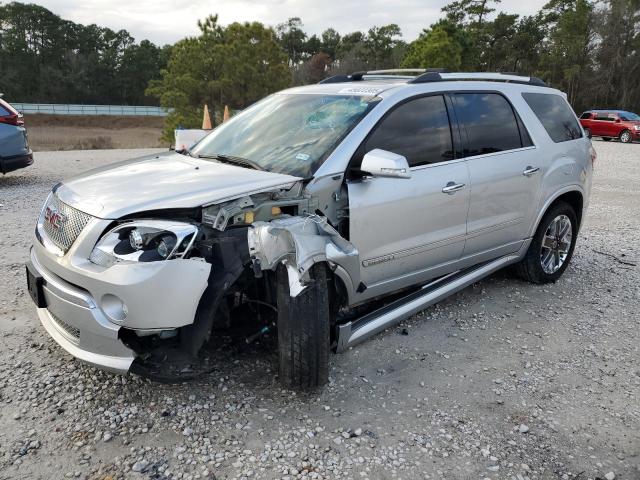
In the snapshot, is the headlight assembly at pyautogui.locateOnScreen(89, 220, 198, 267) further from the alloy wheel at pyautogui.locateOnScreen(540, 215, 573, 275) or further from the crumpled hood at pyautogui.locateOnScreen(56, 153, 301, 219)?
the alloy wheel at pyautogui.locateOnScreen(540, 215, 573, 275)

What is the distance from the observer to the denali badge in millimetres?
3030

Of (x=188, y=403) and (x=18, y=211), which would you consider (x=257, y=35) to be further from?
(x=188, y=403)

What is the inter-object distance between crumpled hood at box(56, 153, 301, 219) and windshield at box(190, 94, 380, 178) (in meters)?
0.22

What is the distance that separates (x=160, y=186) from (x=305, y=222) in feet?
2.82

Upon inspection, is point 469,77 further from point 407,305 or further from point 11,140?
point 11,140

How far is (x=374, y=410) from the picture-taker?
3.02m

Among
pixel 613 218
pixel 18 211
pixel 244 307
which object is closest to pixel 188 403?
pixel 244 307

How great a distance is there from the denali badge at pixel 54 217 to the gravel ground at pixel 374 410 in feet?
A: 2.95

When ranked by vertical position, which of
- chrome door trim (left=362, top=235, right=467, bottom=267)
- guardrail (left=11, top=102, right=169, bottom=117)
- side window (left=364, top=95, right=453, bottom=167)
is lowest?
guardrail (left=11, top=102, right=169, bottom=117)

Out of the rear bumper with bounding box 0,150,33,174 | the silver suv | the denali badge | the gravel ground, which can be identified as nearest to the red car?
the silver suv

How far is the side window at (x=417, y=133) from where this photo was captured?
11.7 ft

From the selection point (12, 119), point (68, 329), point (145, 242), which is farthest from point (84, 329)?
point (12, 119)

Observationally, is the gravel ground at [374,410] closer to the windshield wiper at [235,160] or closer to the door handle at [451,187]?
the door handle at [451,187]

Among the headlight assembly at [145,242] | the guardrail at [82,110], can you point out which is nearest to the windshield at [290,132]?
the headlight assembly at [145,242]
